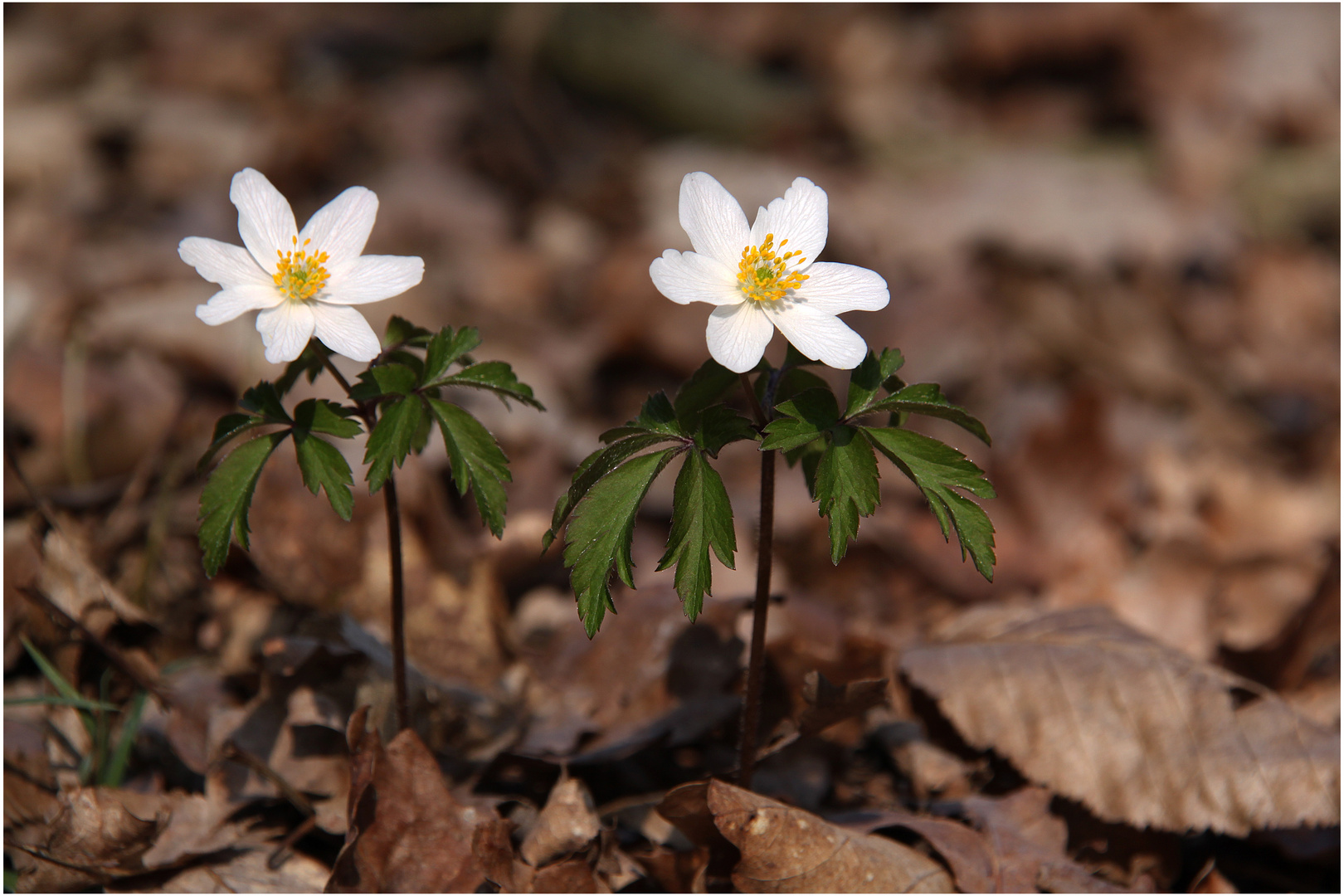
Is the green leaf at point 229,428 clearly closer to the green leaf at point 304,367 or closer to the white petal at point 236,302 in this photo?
the green leaf at point 304,367

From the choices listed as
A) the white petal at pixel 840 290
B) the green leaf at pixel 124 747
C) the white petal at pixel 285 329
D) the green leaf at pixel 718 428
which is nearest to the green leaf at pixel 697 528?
the green leaf at pixel 718 428

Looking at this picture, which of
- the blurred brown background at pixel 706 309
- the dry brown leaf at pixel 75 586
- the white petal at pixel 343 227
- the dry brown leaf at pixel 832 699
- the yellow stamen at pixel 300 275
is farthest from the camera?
the blurred brown background at pixel 706 309

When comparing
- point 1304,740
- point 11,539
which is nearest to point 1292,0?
point 1304,740

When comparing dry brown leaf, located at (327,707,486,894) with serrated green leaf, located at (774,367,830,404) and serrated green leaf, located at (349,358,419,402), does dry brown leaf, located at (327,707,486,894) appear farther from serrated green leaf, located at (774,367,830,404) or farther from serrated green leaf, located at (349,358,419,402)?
serrated green leaf, located at (774,367,830,404)

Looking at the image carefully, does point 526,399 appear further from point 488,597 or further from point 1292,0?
point 1292,0

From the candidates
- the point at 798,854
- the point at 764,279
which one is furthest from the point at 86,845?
the point at 764,279

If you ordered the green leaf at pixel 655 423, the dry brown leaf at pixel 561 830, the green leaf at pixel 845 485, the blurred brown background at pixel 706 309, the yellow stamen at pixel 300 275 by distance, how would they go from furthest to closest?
the blurred brown background at pixel 706 309 → the dry brown leaf at pixel 561 830 → the yellow stamen at pixel 300 275 → the green leaf at pixel 655 423 → the green leaf at pixel 845 485

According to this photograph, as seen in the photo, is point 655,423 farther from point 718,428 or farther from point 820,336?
point 820,336

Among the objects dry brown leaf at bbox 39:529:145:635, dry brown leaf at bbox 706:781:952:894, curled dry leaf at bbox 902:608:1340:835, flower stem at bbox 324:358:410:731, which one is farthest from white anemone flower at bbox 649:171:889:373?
dry brown leaf at bbox 39:529:145:635
